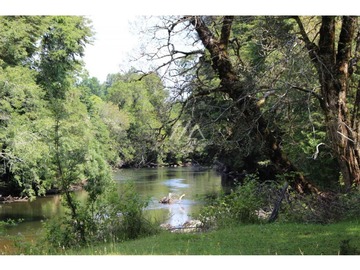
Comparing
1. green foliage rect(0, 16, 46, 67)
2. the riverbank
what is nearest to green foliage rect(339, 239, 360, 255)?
the riverbank

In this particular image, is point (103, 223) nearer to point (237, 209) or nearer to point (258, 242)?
point (237, 209)

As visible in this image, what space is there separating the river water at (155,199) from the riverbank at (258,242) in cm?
447

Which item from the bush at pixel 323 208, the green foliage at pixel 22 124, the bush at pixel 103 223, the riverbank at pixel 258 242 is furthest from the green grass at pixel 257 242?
the green foliage at pixel 22 124

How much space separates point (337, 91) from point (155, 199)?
7120 mm

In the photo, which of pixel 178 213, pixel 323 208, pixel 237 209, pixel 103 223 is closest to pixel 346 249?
pixel 323 208

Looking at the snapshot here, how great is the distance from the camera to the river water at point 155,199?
40.5ft

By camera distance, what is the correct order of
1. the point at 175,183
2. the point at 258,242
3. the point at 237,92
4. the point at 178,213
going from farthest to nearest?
the point at 175,183, the point at 178,213, the point at 237,92, the point at 258,242

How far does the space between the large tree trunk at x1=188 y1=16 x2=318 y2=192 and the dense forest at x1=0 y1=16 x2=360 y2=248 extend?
0.06 ft

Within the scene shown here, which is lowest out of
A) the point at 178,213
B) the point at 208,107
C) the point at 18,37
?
the point at 178,213

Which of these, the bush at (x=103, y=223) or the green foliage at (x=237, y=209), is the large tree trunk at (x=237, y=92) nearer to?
the green foliage at (x=237, y=209)

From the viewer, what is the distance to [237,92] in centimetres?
827

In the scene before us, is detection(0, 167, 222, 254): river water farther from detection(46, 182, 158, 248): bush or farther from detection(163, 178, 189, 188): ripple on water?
detection(46, 182, 158, 248): bush
